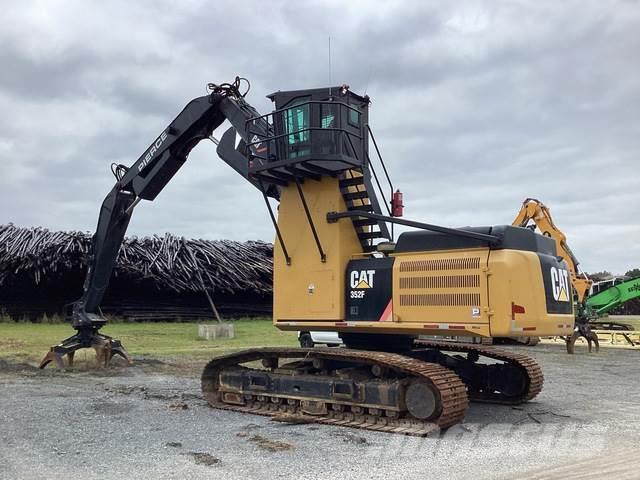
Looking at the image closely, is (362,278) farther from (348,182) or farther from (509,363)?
(509,363)

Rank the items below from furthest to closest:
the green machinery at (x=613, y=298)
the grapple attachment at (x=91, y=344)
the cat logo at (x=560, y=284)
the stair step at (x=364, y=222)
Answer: the green machinery at (x=613, y=298)
the grapple attachment at (x=91, y=344)
the stair step at (x=364, y=222)
the cat logo at (x=560, y=284)

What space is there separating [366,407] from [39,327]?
16755 mm

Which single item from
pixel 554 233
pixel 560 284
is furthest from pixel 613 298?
pixel 560 284

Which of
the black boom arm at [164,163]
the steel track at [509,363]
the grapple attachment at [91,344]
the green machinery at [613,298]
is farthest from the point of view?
the green machinery at [613,298]

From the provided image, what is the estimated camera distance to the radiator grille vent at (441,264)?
7.96m

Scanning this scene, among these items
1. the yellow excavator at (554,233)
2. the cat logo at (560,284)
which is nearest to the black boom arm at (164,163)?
the cat logo at (560,284)

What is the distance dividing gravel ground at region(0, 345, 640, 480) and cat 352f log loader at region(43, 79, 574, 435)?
1.46 ft

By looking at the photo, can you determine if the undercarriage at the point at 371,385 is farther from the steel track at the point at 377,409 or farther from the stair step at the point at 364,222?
the stair step at the point at 364,222

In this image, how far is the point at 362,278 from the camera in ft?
28.3

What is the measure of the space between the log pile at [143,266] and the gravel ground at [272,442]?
529 inches

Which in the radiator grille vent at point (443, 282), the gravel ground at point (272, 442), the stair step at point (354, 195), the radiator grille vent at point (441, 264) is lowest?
the gravel ground at point (272, 442)

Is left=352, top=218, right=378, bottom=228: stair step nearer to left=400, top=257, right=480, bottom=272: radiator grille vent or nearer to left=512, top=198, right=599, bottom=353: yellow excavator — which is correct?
left=400, top=257, right=480, bottom=272: radiator grille vent

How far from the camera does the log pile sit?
23750 mm

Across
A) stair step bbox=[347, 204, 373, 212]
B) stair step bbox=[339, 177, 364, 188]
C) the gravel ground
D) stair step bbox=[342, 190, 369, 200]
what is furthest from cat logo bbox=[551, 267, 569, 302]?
stair step bbox=[339, 177, 364, 188]
